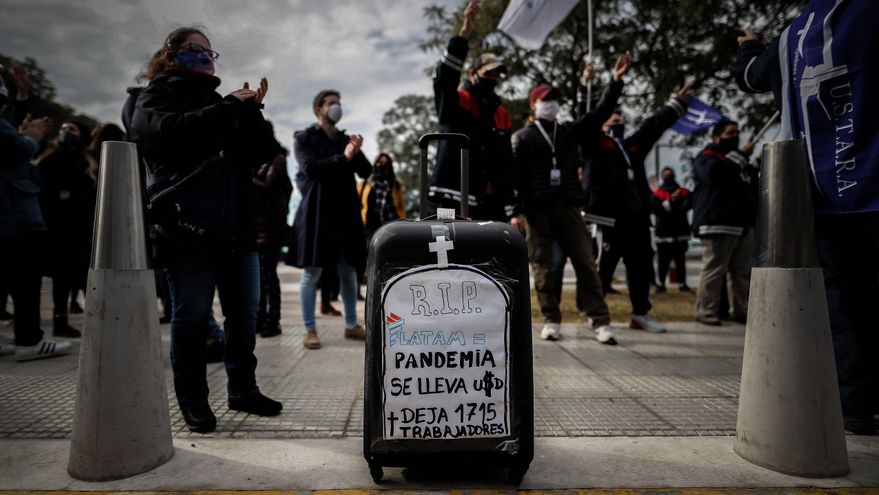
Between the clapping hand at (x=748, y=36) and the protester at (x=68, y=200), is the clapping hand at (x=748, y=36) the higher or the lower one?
the higher one

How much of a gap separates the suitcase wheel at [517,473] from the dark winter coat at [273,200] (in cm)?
366

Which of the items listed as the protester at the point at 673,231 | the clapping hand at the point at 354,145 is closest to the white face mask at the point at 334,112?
the clapping hand at the point at 354,145

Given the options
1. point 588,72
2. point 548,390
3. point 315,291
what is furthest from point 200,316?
point 588,72

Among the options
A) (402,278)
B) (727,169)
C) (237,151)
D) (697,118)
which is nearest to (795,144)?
(402,278)

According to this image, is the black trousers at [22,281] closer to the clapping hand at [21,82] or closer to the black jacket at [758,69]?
the clapping hand at [21,82]

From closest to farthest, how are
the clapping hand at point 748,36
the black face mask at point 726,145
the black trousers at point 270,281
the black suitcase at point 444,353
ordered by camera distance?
the black suitcase at point 444,353 < the clapping hand at point 748,36 < the black trousers at point 270,281 < the black face mask at point 726,145

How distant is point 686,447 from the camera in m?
2.47

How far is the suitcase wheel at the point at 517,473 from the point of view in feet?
6.79

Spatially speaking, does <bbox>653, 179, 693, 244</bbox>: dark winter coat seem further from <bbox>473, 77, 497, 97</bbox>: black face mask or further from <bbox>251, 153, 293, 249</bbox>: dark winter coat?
<bbox>251, 153, 293, 249</bbox>: dark winter coat

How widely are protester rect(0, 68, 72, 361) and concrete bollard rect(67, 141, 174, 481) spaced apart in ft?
8.53

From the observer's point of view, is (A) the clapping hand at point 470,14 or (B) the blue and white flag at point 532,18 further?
(B) the blue and white flag at point 532,18

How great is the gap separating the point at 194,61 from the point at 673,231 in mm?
8698

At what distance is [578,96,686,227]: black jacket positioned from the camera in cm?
559

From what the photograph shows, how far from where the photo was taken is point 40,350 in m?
4.21
